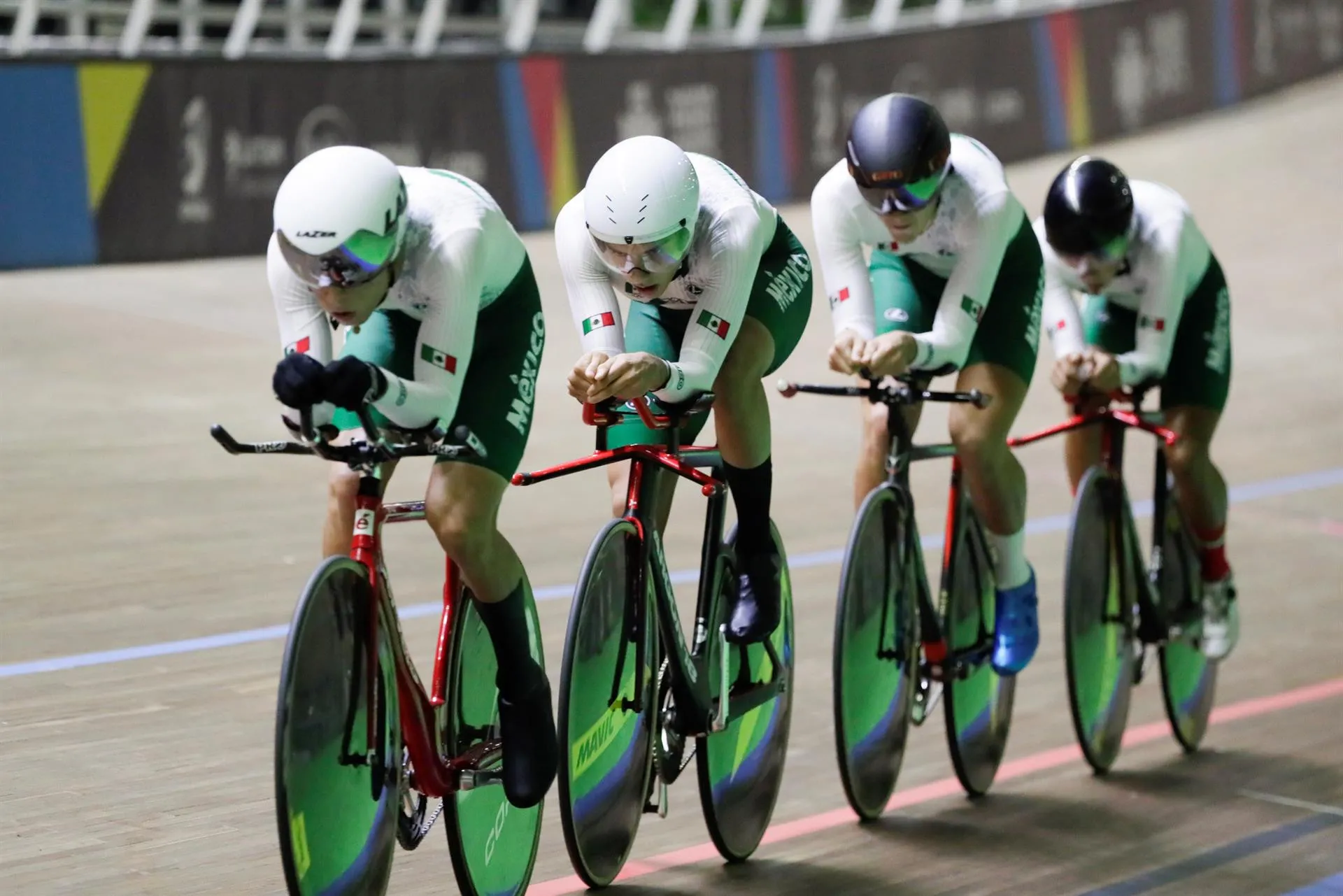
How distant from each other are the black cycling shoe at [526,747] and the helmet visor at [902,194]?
148cm

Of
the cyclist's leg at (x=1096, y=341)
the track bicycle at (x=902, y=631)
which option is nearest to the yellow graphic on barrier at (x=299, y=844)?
the track bicycle at (x=902, y=631)

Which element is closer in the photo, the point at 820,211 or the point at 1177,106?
the point at 820,211

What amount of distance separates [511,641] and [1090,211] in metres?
2.19

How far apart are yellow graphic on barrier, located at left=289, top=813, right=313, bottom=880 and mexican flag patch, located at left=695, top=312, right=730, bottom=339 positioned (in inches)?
49.9

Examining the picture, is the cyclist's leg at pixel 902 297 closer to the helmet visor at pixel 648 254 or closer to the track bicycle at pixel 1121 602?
the track bicycle at pixel 1121 602

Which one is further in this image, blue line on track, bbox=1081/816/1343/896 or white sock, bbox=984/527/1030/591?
white sock, bbox=984/527/1030/591

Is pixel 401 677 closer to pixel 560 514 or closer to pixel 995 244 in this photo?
pixel 995 244

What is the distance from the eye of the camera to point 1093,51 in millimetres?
18047

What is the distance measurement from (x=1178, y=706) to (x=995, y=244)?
171 cm

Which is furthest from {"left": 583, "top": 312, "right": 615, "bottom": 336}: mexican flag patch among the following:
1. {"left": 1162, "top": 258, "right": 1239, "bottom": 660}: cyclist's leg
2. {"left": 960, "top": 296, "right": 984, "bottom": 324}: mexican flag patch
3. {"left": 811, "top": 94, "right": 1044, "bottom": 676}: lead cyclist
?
{"left": 1162, "top": 258, "right": 1239, "bottom": 660}: cyclist's leg

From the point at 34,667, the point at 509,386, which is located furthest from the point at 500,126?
the point at 509,386

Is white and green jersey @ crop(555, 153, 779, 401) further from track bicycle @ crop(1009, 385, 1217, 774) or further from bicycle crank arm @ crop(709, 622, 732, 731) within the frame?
track bicycle @ crop(1009, 385, 1217, 774)

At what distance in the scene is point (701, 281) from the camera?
3.69 meters

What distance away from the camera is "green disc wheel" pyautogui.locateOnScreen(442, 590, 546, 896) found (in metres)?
3.46
